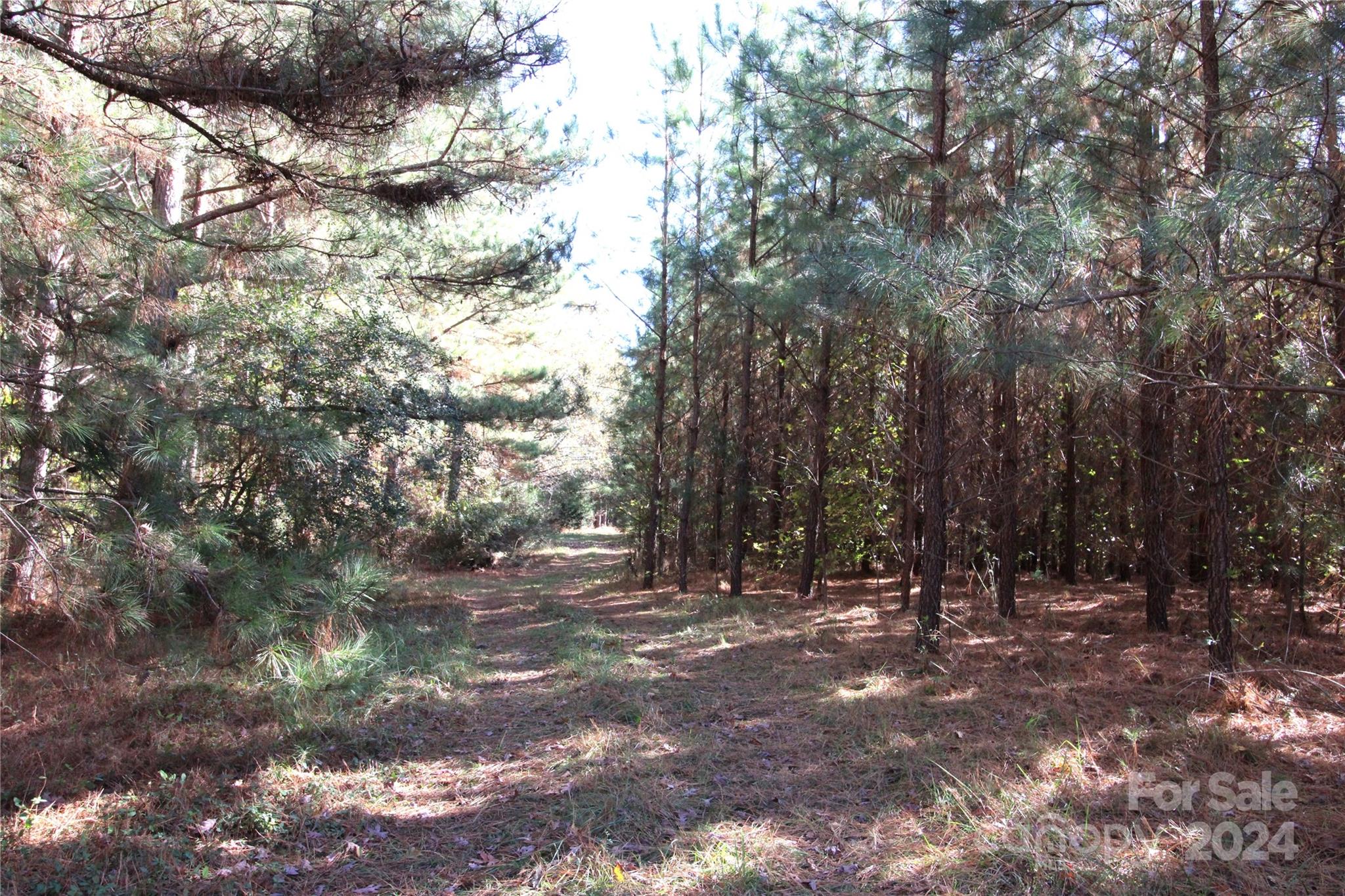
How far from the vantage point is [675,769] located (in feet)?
14.3

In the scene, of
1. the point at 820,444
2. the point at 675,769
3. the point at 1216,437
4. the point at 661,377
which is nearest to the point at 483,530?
the point at 661,377

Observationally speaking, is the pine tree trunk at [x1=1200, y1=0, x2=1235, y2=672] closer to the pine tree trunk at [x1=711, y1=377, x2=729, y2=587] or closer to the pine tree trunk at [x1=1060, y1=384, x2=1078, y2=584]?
the pine tree trunk at [x1=1060, y1=384, x2=1078, y2=584]

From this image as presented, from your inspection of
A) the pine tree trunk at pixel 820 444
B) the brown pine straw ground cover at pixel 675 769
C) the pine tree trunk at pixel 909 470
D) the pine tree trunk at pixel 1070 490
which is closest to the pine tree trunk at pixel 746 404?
the pine tree trunk at pixel 820 444

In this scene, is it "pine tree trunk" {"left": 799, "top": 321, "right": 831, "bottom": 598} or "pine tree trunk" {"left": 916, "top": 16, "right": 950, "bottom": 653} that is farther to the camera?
"pine tree trunk" {"left": 799, "top": 321, "right": 831, "bottom": 598}

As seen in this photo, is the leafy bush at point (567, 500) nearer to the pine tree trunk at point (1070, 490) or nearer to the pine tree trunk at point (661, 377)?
the pine tree trunk at point (661, 377)

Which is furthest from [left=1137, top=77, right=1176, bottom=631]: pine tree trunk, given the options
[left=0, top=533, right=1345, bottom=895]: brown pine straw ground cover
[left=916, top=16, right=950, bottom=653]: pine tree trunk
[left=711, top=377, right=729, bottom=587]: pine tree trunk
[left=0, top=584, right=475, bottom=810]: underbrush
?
[left=711, top=377, right=729, bottom=587]: pine tree trunk

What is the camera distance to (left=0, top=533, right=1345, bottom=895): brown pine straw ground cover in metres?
3.05

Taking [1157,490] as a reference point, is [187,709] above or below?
below

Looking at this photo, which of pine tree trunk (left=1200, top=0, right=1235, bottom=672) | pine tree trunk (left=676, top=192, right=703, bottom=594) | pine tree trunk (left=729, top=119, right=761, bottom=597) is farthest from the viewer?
pine tree trunk (left=676, top=192, right=703, bottom=594)

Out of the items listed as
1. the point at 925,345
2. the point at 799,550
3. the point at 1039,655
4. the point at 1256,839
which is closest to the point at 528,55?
the point at 925,345

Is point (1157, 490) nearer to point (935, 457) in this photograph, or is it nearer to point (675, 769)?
point (935, 457)

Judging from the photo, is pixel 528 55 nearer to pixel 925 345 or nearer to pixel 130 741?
pixel 925 345

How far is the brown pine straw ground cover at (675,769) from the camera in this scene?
3.05m

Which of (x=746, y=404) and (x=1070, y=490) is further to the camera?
(x=746, y=404)
